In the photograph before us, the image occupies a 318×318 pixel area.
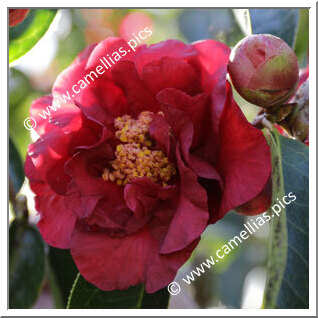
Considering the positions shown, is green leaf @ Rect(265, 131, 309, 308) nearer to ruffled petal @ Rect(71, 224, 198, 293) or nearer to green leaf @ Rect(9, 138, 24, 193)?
ruffled petal @ Rect(71, 224, 198, 293)

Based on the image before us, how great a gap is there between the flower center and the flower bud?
0.19 metres

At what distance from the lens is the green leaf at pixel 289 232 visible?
81 cm

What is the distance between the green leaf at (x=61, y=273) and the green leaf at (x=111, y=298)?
227 millimetres

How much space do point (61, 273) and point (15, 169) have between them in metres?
0.30

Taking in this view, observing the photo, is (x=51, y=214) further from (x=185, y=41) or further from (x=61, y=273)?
(x=185, y=41)

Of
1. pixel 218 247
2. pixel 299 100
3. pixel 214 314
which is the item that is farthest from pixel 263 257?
pixel 299 100

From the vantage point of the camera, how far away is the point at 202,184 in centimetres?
89

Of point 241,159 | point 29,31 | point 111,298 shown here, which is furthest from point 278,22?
point 111,298

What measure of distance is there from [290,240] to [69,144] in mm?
432

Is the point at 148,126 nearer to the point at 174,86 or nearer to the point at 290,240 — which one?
the point at 174,86

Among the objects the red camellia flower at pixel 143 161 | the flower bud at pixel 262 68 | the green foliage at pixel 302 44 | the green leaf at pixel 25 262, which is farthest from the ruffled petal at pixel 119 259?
the green foliage at pixel 302 44

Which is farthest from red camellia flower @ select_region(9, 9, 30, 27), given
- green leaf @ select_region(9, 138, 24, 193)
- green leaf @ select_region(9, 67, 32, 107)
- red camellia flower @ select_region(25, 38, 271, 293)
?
green leaf @ select_region(9, 67, 32, 107)

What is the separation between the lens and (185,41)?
171cm
